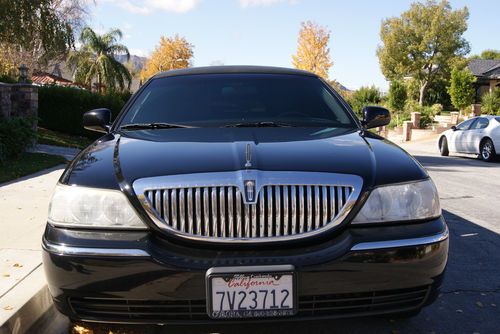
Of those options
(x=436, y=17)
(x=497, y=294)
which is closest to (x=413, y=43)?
(x=436, y=17)

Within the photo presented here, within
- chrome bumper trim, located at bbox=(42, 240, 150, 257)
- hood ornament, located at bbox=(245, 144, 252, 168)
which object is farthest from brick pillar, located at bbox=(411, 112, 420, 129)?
chrome bumper trim, located at bbox=(42, 240, 150, 257)

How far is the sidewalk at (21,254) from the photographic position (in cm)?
316

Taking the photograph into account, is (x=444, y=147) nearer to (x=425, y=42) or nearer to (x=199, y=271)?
(x=199, y=271)

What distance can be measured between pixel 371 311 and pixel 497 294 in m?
1.80

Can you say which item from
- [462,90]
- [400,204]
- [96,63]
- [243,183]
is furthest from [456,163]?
[96,63]

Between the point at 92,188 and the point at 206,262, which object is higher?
the point at 92,188

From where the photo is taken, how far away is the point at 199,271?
2.40m

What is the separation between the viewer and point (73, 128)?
18.6 m

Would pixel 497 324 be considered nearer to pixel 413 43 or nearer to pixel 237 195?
pixel 237 195

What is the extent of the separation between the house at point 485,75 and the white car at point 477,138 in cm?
3236

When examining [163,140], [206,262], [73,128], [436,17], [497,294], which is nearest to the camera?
[206,262]

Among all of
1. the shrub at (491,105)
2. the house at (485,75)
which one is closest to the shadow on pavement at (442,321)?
the shrub at (491,105)

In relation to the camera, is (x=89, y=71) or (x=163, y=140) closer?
(x=163, y=140)

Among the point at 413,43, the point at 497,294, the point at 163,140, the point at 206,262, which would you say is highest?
the point at 413,43
